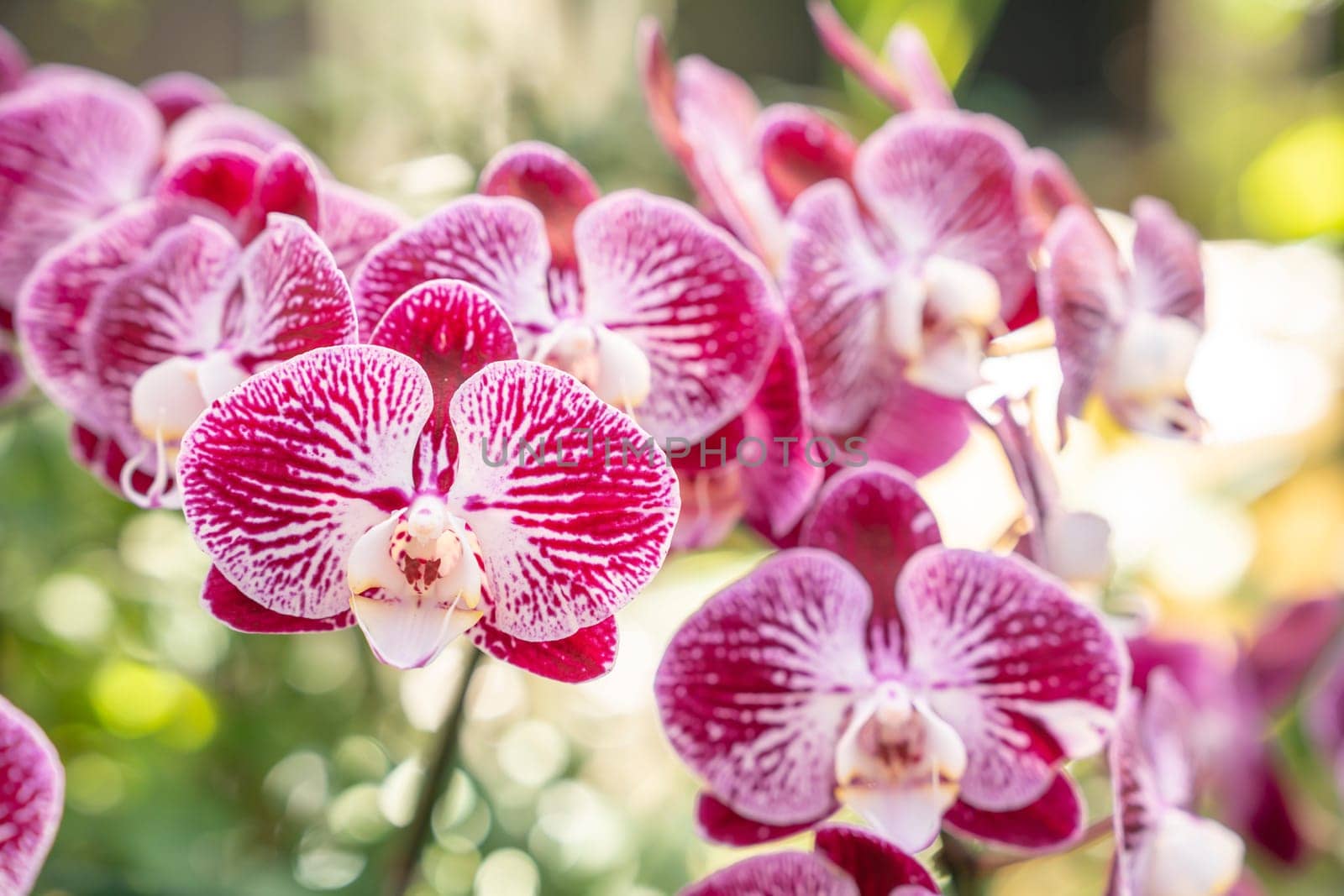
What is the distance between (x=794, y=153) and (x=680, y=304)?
9cm

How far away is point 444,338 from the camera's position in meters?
0.25

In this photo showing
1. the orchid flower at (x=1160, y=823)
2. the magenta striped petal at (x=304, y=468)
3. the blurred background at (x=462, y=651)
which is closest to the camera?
the magenta striped petal at (x=304, y=468)

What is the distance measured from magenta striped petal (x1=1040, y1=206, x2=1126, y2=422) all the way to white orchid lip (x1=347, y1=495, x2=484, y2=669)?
19cm

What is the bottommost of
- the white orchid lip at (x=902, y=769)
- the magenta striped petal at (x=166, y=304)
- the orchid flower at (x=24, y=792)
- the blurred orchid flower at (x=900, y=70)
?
the orchid flower at (x=24, y=792)

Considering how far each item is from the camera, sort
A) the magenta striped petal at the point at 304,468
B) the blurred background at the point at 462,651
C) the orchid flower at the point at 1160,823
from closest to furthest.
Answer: the magenta striped petal at the point at 304,468 < the orchid flower at the point at 1160,823 < the blurred background at the point at 462,651

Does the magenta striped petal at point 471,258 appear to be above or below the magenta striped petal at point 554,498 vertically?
above

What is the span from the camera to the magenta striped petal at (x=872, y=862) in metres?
0.28

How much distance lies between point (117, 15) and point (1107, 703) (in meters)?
1.10

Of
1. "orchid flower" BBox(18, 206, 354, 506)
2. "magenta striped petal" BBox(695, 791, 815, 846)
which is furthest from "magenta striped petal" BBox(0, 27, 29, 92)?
"magenta striped petal" BBox(695, 791, 815, 846)

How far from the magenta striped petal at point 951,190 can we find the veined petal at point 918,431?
0.13 feet

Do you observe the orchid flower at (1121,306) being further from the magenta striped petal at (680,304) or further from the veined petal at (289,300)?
the veined petal at (289,300)

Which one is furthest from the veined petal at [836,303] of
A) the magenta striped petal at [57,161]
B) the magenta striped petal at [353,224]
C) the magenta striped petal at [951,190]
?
the magenta striped petal at [57,161]

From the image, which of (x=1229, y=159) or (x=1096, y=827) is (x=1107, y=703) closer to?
(x=1096, y=827)

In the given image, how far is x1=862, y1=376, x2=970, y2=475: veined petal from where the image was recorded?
366 millimetres
